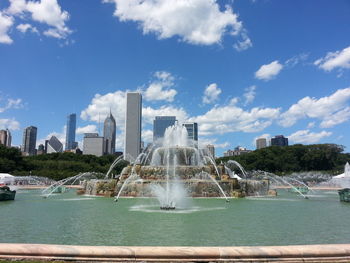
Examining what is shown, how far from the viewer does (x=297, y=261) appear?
6250 millimetres

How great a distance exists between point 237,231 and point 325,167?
106194mm

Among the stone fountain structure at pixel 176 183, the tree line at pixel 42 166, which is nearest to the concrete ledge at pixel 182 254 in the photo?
the stone fountain structure at pixel 176 183

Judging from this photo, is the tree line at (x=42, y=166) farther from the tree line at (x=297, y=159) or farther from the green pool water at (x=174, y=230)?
the green pool water at (x=174, y=230)

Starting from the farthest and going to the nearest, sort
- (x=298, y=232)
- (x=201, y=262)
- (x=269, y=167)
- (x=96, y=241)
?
(x=269, y=167)
(x=298, y=232)
(x=96, y=241)
(x=201, y=262)

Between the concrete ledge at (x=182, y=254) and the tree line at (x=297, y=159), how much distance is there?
98710 millimetres

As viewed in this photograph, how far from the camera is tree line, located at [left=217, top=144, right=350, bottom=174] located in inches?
4021

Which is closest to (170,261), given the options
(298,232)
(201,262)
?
(201,262)

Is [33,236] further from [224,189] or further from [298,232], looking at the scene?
[224,189]

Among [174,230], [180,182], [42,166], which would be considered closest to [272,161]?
[42,166]

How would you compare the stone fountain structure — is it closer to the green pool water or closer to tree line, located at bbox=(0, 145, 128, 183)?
the green pool water

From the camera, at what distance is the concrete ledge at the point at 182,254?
6.22 metres

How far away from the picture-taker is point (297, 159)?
10569 cm

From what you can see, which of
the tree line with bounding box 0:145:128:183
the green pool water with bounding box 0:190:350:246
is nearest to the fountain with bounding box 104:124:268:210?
the green pool water with bounding box 0:190:350:246

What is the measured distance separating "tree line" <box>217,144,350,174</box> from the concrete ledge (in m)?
98.7
